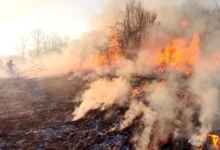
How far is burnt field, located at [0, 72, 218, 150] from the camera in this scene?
428 inches

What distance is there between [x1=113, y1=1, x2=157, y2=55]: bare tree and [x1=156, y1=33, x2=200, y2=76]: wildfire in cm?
534

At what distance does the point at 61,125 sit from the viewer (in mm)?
13094

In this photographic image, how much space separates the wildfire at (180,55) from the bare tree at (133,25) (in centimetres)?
534

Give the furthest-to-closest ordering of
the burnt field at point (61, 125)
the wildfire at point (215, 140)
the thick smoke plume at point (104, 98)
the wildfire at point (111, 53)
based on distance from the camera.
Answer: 1. the wildfire at point (111, 53)
2. the thick smoke plume at point (104, 98)
3. the burnt field at point (61, 125)
4. the wildfire at point (215, 140)

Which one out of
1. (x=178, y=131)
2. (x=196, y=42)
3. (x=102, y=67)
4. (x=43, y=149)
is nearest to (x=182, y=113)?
(x=178, y=131)

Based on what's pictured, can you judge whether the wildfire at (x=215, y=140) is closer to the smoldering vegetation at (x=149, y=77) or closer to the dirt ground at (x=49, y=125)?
the smoldering vegetation at (x=149, y=77)

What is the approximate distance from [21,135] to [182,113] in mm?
8918

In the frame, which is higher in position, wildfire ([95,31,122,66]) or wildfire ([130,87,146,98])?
wildfire ([95,31,122,66])

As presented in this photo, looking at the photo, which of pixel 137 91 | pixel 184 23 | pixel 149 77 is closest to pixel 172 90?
pixel 137 91

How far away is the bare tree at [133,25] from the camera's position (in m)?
29.2

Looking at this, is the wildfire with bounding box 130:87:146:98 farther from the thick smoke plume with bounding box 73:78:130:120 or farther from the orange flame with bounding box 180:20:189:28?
the orange flame with bounding box 180:20:189:28

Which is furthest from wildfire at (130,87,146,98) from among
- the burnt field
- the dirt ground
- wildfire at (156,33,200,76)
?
wildfire at (156,33,200,76)

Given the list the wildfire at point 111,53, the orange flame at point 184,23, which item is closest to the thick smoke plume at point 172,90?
the orange flame at point 184,23

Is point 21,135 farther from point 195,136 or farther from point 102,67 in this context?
point 102,67
